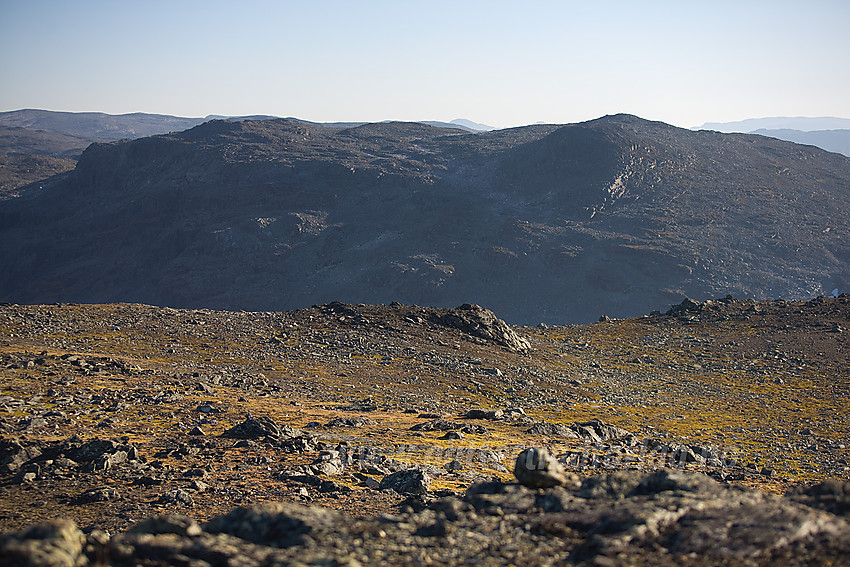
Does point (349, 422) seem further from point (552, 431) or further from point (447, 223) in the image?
point (447, 223)

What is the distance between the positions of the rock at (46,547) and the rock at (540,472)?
6.02m

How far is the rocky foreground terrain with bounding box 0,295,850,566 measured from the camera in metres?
7.84

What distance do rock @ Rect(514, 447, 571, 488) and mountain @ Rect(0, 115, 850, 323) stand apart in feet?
338

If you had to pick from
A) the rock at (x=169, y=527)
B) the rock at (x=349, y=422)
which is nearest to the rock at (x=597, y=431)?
the rock at (x=349, y=422)

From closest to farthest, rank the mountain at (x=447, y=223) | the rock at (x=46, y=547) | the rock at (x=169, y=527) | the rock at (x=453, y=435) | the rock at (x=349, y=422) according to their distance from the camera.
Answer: the rock at (x=46, y=547)
the rock at (x=169, y=527)
the rock at (x=453, y=435)
the rock at (x=349, y=422)
the mountain at (x=447, y=223)

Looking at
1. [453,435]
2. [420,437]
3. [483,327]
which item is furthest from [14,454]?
[483,327]

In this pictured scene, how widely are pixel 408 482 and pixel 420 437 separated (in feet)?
18.4

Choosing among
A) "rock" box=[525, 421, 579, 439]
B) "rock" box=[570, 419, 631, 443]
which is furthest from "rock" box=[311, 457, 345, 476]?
"rock" box=[570, 419, 631, 443]

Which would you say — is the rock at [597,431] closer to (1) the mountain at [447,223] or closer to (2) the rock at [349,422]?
(2) the rock at [349,422]

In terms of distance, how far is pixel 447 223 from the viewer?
138500 millimetres

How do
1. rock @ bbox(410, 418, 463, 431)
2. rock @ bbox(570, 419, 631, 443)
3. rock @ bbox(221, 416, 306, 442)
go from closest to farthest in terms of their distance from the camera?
rock @ bbox(221, 416, 306, 442)
rock @ bbox(410, 418, 463, 431)
rock @ bbox(570, 419, 631, 443)

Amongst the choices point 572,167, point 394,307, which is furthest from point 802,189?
point 394,307

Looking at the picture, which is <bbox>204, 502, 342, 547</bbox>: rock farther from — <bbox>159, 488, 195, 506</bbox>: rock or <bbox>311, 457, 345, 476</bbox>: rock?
<bbox>311, 457, 345, 476</bbox>: rock

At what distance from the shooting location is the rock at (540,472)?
10.1 m
